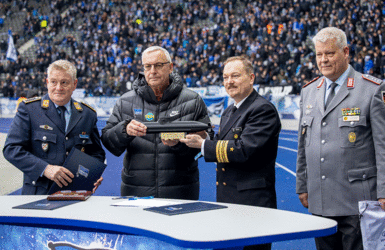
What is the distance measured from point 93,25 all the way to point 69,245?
30101mm

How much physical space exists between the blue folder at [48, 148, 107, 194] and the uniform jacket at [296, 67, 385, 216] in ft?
5.24

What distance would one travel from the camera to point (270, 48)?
18.8 metres

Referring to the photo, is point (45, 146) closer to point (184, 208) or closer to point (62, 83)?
point (62, 83)

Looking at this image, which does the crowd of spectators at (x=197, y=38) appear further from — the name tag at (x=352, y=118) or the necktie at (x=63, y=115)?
the necktie at (x=63, y=115)

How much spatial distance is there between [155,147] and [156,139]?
0.06m

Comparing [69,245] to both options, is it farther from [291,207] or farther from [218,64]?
[218,64]

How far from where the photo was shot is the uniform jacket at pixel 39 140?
2.99 meters

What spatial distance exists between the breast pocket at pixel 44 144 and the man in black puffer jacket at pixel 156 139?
16.3 inches

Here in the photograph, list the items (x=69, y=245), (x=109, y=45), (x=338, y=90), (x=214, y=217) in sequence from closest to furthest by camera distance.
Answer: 1. (x=214, y=217)
2. (x=69, y=245)
3. (x=338, y=90)
4. (x=109, y=45)

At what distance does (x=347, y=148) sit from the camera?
8.61ft

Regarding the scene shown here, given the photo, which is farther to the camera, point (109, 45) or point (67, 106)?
point (109, 45)

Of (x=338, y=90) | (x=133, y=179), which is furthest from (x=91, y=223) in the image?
(x=338, y=90)

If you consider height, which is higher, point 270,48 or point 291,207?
point 270,48

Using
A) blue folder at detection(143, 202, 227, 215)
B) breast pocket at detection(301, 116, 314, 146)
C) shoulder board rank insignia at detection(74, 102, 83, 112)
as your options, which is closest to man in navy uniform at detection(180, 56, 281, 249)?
breast pocket at detection(301, 116, 314, 146)
